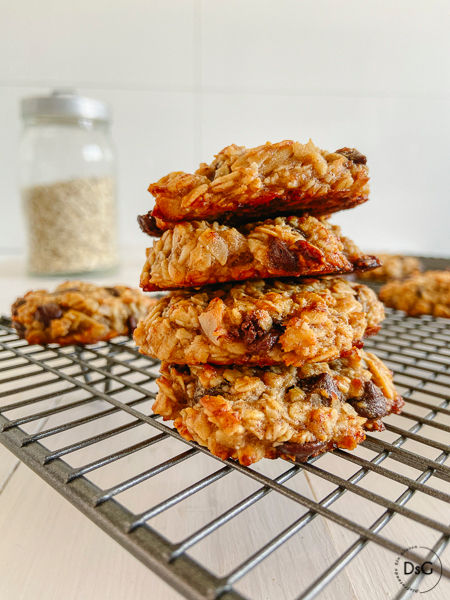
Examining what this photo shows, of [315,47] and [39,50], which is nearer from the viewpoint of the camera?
[39,50]

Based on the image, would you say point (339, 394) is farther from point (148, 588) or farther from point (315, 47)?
point (315, 47)

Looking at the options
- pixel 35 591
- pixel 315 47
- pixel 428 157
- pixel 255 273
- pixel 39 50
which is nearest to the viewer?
pixel 35 591

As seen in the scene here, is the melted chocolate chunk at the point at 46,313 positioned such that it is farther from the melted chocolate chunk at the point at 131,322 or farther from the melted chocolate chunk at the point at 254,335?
the melted chocolate chunk at the point at 254,335

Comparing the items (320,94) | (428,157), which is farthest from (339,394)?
(428,157)

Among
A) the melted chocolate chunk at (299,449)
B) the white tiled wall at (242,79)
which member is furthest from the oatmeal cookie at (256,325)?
the white tiled wall at (242,79)

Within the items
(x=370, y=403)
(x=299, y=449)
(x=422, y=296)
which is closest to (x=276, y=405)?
(x=299, y=449)

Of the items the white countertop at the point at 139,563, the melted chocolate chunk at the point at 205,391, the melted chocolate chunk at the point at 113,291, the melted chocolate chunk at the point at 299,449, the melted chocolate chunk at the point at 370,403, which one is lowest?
the white countertop at the point at 139,563

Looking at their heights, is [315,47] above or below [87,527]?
above

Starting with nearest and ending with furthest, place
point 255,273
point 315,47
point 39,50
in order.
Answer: point 255,273, point 39,50, point 315,47
